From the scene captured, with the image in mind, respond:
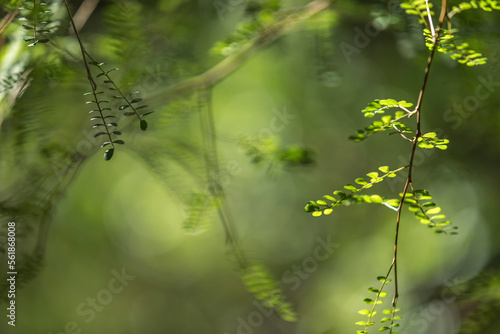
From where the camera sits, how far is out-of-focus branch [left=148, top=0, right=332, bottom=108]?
0.87 meters

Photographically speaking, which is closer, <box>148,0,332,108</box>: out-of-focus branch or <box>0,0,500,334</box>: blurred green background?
<box>148,0,332,108</box>: out-of-focus branch

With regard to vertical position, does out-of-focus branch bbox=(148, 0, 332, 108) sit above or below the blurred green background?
above

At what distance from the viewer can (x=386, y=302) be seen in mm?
2650

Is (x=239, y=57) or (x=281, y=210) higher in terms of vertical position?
(x=239, y=57)

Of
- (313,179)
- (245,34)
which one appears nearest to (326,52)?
(245,34)

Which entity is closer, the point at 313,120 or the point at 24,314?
the point at 24,314

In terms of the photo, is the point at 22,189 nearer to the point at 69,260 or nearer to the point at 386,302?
the point at 386,302

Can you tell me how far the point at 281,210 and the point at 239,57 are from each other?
2856mm

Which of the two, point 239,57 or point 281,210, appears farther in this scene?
point 281,210

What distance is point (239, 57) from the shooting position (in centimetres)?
92

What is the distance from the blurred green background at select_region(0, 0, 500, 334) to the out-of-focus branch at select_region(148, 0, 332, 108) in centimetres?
8

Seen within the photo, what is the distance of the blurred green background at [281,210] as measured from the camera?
1.44 m

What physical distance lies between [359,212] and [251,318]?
53.4 inches

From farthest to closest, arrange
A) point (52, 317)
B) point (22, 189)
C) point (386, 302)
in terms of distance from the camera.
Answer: point (52, 317), point (386, 302), point (22, 189)
